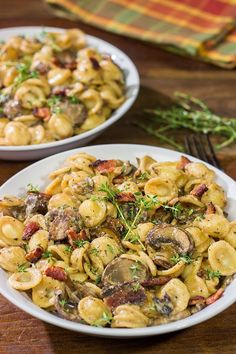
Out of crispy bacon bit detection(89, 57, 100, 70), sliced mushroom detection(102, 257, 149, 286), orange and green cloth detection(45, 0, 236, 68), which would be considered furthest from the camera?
orange and green cloth detection(45, 0, 236, 68)

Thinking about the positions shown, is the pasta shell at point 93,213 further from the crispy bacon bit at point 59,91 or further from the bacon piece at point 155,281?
the crispy bacon bit at point 59,91

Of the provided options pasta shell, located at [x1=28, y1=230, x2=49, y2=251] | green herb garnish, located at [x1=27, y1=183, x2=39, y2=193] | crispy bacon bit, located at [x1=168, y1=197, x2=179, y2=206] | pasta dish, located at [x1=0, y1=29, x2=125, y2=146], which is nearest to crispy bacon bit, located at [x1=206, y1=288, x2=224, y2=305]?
crispy bacon bit, located at [x1=168, y1=197, x2=179, y2=206]

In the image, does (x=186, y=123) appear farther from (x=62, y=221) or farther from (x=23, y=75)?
(x=62, y=221)

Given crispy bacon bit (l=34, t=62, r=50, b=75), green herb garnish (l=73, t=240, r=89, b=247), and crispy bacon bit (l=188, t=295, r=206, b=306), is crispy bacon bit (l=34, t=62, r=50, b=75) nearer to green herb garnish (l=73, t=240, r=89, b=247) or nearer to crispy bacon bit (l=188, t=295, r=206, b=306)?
green herb garnish (l=73, t=240, r=89, b=247)

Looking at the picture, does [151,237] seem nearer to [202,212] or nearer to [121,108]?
[202,212]

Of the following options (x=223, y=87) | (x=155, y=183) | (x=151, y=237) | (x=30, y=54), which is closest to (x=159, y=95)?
(x=223, y=87)
